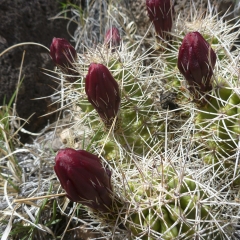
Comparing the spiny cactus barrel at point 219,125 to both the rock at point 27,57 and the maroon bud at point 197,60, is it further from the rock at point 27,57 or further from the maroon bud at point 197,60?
the rock at point 27,57

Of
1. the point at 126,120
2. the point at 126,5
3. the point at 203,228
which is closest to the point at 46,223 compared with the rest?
the point at 126,120

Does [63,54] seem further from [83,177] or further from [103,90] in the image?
[83,177]

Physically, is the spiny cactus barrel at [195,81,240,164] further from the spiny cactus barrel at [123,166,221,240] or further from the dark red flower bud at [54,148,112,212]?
the dark red flower bud at [54,148,112,212]

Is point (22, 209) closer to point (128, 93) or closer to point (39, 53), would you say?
point (128, 93)

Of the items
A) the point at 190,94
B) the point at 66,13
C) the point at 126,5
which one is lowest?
the point at 66,13

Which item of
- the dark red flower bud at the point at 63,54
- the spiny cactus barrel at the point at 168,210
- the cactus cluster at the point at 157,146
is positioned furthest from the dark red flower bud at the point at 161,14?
the spiny cactus barrel at the point at 168,210

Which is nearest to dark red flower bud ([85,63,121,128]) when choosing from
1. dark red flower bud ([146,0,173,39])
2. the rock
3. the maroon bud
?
the maroon bud

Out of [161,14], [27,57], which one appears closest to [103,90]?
[161,14]
